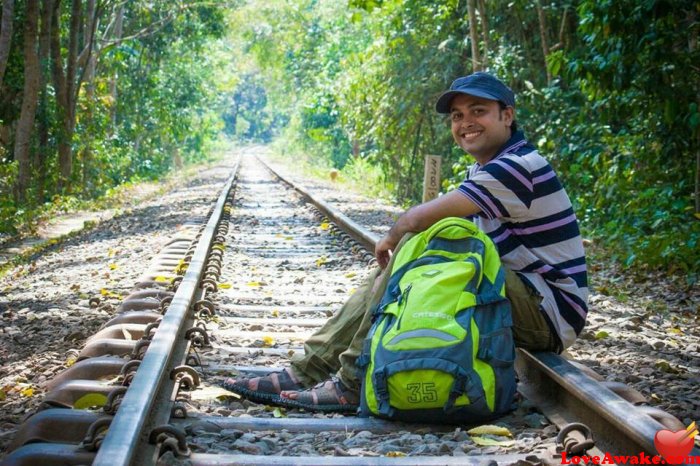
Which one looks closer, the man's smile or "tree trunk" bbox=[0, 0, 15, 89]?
the man's smile

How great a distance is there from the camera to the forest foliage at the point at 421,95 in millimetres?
7648

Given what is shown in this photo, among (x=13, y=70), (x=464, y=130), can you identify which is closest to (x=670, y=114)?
(x=464, y=130)

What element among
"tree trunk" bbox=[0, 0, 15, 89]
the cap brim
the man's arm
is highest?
"tree trunk" bbox=[0, 0, 15, 89]

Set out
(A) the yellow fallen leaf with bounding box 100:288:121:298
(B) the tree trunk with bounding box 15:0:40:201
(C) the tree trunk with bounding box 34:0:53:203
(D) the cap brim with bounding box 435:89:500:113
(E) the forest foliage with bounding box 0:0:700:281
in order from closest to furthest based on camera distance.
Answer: (D) the cap brim with bounding box 435:89:500:113, (A) the yellow fallen leaf with bounding box 100:288:121:298, (E) the forest foliage with bounding box 0:0:700:281, (B) the tree trunk with bounding box 15:0:40:201, (C) the tree trunk with bounding box 34:0:53:203

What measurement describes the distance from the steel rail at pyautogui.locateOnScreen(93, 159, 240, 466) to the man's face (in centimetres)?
156

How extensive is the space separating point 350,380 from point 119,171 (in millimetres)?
20151

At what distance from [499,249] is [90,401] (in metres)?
1.72

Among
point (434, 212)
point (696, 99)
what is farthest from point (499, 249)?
point (696, 99)

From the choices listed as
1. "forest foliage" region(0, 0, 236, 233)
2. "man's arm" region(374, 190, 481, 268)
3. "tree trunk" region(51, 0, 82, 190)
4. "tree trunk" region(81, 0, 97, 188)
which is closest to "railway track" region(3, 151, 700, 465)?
"man's arm" region(374, 190, 481, 268)

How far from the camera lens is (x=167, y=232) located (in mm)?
9922

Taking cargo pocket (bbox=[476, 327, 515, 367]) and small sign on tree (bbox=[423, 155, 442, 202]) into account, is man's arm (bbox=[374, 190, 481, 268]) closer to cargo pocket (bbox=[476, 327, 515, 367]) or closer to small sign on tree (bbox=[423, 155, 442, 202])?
cargo pocket (bbox=[476, 327, 515, 367])

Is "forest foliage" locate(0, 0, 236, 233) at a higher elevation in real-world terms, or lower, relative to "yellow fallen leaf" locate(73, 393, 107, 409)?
higher

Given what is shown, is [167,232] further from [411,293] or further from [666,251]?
[411,293]

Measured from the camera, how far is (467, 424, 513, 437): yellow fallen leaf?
302cm
